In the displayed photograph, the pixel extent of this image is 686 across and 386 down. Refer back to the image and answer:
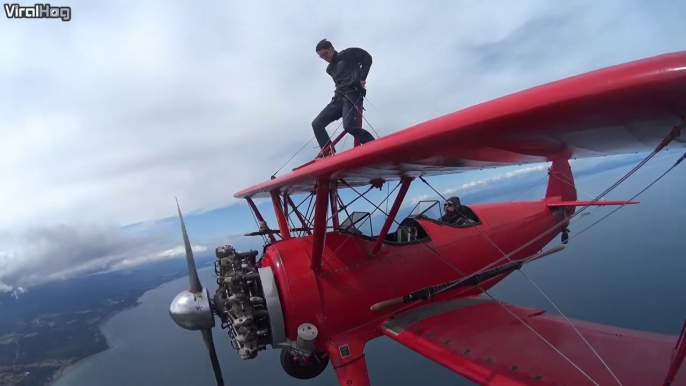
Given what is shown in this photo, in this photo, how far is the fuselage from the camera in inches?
188

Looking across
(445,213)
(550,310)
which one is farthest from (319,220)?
(550,310)

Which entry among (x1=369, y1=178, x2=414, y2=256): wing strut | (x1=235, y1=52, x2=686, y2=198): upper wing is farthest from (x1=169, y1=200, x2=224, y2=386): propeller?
(x1=235, y1=52, x2=686, y2=198): upper wing

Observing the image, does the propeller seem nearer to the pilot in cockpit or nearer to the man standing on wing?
the man standing on wing

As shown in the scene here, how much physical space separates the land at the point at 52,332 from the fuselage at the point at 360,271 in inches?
3070

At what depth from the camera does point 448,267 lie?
5.68 meters

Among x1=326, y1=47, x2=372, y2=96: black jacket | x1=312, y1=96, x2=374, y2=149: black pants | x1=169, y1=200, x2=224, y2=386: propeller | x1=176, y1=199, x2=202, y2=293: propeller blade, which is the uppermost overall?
x1=326, y1=47, x2=372, y2=96: black jacket

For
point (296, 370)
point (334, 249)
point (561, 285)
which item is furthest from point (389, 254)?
point (561, 285)

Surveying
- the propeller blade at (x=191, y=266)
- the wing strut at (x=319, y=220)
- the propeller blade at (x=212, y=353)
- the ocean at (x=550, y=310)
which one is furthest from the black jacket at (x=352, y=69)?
the ocean at (x=550, y=310)

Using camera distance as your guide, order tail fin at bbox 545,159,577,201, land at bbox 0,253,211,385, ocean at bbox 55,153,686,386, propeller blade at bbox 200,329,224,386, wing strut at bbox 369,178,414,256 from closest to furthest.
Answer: wing strut at bbox 369,178,414,256 → propeller blade at bbox 200,329,224,386 → tail fin at bbox 545,159,577,201 → ocean at bbox 55,153,686,386 → land at bbox 0,253,211,385

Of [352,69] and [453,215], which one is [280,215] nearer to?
[352,69]

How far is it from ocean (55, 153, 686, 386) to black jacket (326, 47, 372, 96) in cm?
1576

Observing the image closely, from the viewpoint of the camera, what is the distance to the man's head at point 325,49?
18.8 feet

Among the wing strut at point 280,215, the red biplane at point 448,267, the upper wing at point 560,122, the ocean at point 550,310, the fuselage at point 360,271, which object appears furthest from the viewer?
the ocean at point 550,310

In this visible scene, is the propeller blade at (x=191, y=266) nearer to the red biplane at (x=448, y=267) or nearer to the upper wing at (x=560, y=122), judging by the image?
the red biplane at (x=448, y=267)
